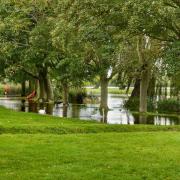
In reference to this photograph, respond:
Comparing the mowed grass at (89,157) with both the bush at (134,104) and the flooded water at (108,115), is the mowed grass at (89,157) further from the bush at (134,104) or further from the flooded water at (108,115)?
the bush at (134,104)

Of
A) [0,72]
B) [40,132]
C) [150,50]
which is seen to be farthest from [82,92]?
[40,132]

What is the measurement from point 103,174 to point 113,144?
5358mm

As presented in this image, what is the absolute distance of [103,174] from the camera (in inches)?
449

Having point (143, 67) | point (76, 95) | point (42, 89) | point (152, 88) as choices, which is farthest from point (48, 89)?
point (143, 67)

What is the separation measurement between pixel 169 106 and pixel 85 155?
2887 cm

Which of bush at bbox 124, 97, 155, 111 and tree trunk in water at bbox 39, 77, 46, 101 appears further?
tree trunk in water at bbox 39, 77, 46, 101

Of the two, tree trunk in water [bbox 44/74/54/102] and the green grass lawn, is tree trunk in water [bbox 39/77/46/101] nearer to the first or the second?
tree trunk in water [bbox 44/74/54/102]

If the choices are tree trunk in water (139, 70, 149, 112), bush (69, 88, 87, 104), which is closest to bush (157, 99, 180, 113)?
tree trunk in water (139, 70, 149, 112)

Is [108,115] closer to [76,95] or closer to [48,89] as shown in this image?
[48,89]

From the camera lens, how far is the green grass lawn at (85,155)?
454 inches

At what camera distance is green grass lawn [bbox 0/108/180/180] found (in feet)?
37.8

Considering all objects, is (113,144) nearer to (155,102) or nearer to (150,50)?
(150,50)

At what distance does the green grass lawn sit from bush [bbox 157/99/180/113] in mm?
21898

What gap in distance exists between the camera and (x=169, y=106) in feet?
138
